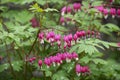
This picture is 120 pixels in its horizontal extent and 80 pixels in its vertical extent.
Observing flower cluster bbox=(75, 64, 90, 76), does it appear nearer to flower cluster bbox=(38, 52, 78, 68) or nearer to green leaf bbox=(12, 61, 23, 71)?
flower cluster bbox=(38, 52, 78, 68)

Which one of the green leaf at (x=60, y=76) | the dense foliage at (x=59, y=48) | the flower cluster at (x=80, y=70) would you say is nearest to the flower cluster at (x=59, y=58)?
the dense foliage at (x=59, y=48)

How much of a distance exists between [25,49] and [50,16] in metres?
1.36

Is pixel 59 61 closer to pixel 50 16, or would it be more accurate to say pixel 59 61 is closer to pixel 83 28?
pixel 83 28

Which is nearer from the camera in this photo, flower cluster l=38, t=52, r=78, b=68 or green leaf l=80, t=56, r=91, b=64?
flower cluster l=38, t=52, r=78, b=68

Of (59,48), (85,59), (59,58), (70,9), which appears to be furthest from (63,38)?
(70,9)

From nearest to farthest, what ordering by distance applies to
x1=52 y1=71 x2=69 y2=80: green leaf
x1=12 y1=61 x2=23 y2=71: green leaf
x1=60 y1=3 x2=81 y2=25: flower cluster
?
x1=52 y1=71 x2=69 y2=80: green leaf, x1=12 y1=61 x2=23 y2=71: green leaf, x1=60 y1=3 x2=81 y2=25: flower cluster

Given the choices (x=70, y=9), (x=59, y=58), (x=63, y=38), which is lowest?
(x=59, y=58)

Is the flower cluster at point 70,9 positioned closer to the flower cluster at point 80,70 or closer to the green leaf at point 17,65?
the green leaf at point 17,65

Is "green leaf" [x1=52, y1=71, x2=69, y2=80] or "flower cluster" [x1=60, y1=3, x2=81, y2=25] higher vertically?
"flower cluster" [x1=60, y1=3, x2=81, y2=25]

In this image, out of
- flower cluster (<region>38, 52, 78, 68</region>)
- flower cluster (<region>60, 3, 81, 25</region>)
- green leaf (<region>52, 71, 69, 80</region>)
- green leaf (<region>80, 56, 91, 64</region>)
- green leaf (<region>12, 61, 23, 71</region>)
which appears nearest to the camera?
flower cluster (<region>38, 52, 78, 68</region>)

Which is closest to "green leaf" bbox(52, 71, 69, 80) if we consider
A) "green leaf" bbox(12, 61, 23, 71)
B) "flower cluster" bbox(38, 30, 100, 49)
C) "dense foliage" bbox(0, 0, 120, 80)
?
"dense foliage" bbox(0, 0, 120, 80)

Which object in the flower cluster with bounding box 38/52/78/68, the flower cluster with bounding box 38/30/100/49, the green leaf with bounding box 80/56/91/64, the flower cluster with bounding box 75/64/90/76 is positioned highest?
the flower cluster with bounding box 38/30/100/49

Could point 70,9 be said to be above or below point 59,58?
above

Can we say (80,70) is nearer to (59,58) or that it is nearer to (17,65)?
(59,58)
